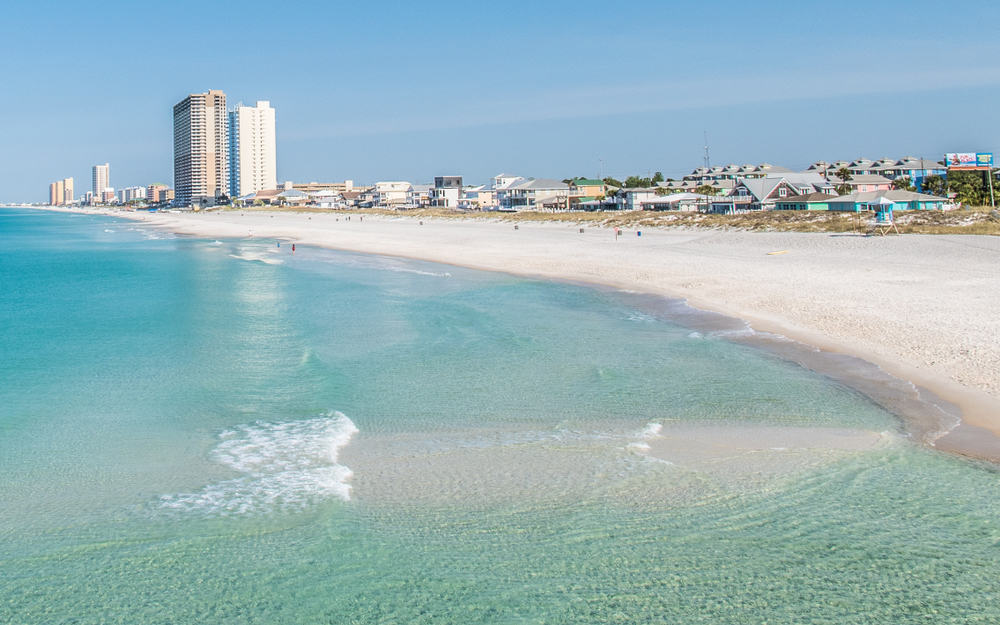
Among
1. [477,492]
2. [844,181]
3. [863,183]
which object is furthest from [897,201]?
[477,492]

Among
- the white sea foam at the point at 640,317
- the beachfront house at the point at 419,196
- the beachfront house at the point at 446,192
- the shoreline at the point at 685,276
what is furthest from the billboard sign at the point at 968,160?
the white sea foam at the point at 640,317

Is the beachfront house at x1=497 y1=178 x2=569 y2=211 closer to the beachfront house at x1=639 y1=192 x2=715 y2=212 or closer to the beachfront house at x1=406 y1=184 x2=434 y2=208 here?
the beachfront house at x1=639 y1=192 x2=715 y2=212

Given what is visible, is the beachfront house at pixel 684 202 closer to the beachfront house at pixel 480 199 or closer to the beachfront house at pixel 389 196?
the beachfront house at pixel 480 199

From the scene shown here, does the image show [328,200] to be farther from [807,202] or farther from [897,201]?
[897,201]

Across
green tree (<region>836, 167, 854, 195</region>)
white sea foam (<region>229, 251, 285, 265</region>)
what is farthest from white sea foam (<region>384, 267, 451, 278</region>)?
green tree (<region>836, 167, 854, 195</region>)

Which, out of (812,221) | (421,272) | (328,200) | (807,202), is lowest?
(421,272)

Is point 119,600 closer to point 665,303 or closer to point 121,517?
point 121,517
